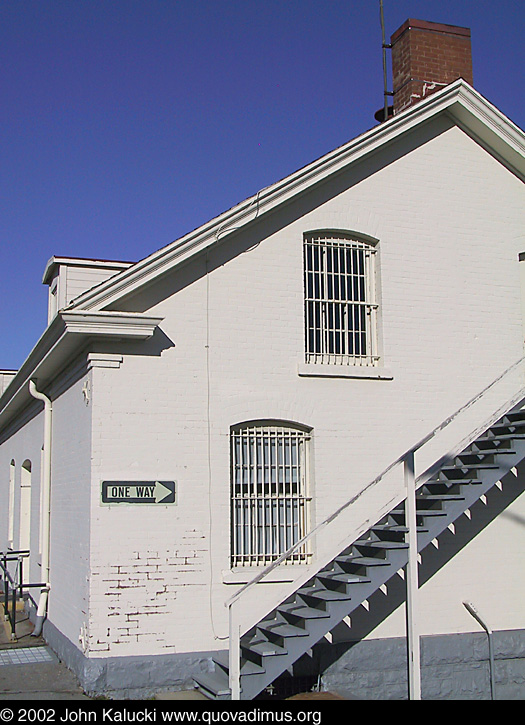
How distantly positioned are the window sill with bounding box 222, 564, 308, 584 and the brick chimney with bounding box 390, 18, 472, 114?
7.51m

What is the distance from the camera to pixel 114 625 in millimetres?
9328

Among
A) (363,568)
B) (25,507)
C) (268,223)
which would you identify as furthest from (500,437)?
(25,507)

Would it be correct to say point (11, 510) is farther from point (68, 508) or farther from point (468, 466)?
point (468, 466)

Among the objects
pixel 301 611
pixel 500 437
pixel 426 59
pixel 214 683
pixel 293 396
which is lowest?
pixel 214 683

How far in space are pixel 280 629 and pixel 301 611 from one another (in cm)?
32

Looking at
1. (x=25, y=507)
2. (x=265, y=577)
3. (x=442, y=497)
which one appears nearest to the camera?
(x=442, y=497)

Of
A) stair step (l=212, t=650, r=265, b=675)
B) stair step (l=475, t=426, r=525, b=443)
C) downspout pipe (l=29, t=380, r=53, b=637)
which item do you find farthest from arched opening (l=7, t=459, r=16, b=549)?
stair step (l=475, t=426, r=525, b=443)

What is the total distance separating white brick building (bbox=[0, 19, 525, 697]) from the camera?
9570mm

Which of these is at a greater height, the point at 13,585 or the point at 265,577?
the point at 265,577

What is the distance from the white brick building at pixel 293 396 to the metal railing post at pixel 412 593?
806 mm

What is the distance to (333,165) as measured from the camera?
10906 millimetres

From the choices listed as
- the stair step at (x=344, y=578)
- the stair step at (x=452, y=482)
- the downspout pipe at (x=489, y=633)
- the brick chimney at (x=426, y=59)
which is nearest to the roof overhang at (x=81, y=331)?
the stair step at (x=344, y=578)

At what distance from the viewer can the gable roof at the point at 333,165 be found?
31.6 ft
